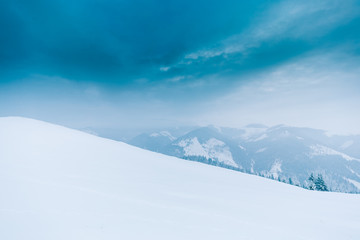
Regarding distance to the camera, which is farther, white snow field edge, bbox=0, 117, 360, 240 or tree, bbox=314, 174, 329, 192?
tree, bbox=314, 174, 329, 192

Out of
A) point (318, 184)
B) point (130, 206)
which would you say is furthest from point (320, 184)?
point (130, 206)

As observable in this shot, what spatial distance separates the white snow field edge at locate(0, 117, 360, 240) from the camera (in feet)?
15.5

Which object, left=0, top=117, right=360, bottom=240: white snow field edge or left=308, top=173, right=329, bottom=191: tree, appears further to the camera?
left=308, top=173, right=329, bottom=191: tree

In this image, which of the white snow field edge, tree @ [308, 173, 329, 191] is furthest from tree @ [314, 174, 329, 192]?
the white snow field edge

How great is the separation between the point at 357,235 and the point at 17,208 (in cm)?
1152

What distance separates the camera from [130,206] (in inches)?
241

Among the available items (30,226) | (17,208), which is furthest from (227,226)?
(17,208)

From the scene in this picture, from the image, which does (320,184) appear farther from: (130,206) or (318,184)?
(130,206)

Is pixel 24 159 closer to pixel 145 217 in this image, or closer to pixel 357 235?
pixel 145 217

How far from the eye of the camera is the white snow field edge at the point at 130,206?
4730 millimetres

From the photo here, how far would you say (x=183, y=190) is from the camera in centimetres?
854

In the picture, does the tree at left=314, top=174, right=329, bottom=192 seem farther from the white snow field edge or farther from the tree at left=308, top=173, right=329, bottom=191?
the white snow field edge

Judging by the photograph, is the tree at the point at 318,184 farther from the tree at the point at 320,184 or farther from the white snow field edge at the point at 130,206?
the white snow field edge at the point at 130,206

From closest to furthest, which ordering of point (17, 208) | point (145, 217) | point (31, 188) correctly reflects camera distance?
1. point (17, 208)
2. point (145, 217)
3. point (31, 188)
